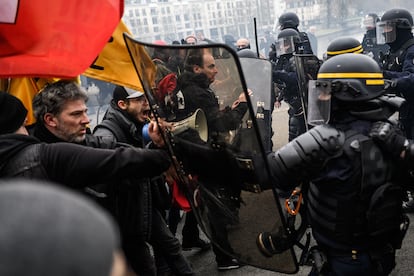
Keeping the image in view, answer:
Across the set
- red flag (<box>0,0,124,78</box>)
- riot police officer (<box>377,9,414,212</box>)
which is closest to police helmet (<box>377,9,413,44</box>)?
riot police officer (<box>377,9,414,212</box>)

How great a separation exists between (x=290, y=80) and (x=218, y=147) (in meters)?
3.35

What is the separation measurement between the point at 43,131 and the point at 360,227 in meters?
1.48

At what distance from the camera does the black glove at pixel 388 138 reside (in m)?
1.66

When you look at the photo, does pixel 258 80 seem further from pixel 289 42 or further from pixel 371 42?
pixel 371 42

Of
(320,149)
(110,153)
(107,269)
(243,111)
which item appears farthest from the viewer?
(320,149)

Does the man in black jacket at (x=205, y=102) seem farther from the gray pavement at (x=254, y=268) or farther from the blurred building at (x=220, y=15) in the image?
the blurred building at (x=220, y=15)

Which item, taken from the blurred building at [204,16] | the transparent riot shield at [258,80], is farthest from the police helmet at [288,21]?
the blurred building at [204,16]

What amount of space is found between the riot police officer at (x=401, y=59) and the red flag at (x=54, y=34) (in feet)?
8.51

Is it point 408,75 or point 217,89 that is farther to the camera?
point 408,75

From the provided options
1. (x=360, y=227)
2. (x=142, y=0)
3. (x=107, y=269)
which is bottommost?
(x=360, y=227)

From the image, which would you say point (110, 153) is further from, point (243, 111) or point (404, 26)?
point (404, 26)

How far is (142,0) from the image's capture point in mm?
29922

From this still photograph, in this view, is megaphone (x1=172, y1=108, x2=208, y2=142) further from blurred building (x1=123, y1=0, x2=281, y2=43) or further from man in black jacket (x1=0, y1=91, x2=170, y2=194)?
blurred building (x1=123, y1=0, x2=281, y2=43)

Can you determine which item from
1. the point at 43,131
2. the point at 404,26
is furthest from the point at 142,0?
the point at 43,131
